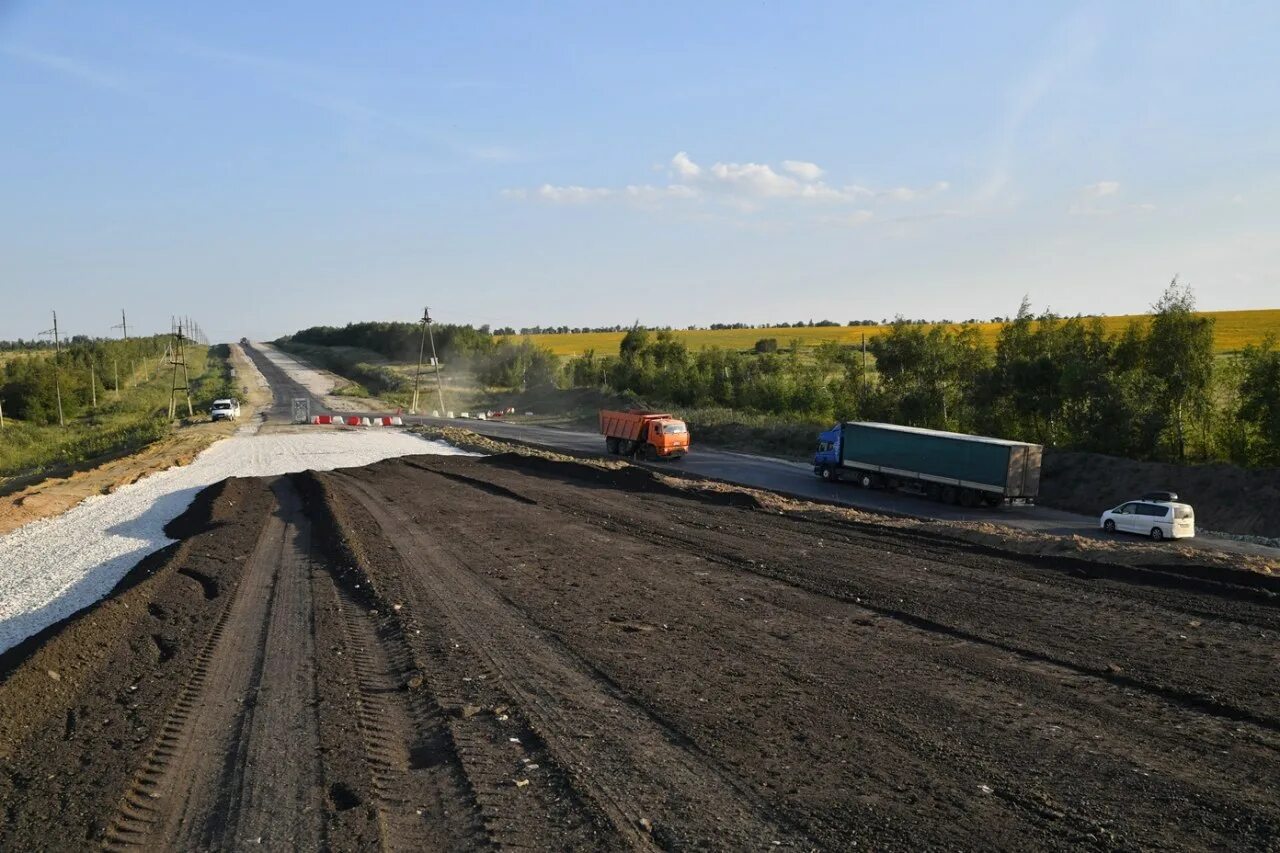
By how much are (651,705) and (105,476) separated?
3725cm

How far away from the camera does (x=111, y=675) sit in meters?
11.6

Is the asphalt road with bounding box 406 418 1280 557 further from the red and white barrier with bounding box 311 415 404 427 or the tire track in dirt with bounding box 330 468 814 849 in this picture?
the tire track in dirt with bounding box 330 468 814 849

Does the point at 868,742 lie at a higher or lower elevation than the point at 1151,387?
lower

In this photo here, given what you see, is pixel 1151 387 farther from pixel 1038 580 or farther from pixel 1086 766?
pixel 1086 766

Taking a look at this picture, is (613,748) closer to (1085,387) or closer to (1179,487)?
(1179,487)

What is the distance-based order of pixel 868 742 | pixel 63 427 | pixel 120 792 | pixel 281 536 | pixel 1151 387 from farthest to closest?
pixel 63 427, pixel 1151 387, pixel 281 536, pixel 868 742, pixel 120 792

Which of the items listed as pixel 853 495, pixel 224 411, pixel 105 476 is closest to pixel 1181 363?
pixel 853 495

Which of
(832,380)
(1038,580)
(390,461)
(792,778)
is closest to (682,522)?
(1038,580)

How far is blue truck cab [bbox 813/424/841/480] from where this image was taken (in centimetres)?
3950

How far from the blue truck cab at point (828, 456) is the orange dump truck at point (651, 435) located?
8.60 metres

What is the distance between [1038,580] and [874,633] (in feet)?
17.2

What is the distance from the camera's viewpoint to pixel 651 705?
1026cm

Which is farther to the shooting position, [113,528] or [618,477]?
[618,477]

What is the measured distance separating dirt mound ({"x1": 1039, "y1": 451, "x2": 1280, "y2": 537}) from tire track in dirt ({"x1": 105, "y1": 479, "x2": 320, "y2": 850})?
3001cm
